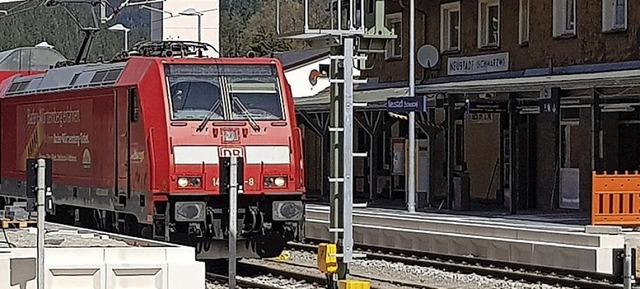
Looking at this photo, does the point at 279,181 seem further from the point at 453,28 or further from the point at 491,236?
the point at 453,28

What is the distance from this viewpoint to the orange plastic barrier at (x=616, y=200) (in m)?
21.7

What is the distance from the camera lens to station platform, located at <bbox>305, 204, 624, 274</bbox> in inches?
787

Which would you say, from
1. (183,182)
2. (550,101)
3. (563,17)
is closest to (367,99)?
(563,17)

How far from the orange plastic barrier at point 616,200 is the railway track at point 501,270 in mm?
1783

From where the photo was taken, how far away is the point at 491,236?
2253cm

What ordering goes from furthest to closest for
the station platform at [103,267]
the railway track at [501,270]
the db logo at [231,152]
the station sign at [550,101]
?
1. the station sign at [550,101]
2. the railway track at [501,270]
3. the db logo at [231,152]
4. the station platform at [103,267]

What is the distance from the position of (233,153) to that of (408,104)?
8.51 metres

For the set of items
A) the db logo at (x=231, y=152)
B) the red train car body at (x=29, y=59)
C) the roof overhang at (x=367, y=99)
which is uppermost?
the red train car body at (x=29, y=59)

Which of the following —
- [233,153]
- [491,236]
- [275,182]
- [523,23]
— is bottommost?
[491,236]

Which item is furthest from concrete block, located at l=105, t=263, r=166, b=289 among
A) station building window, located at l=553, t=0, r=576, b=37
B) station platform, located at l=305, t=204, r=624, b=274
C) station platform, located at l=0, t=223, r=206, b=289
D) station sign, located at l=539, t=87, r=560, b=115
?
station building window, located at l=553, t=0, r=576, b=37

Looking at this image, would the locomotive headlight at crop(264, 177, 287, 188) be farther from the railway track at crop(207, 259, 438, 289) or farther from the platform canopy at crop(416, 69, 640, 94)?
the platform canopy at crop(416, 69, 640, 94)

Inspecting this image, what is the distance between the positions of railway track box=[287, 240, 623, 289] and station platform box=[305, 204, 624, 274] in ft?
0.78

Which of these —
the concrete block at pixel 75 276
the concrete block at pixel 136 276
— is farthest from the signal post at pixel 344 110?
the concrete block at pixel 75 276

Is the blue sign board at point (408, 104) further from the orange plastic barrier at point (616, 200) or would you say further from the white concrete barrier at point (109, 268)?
the white concrete barrier at point (109, 268)
